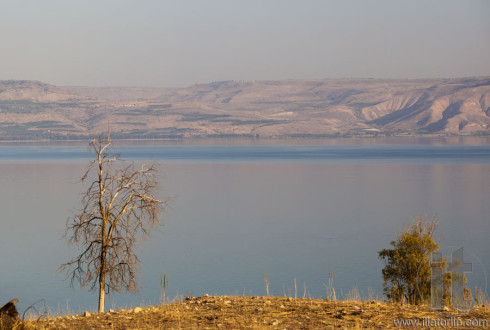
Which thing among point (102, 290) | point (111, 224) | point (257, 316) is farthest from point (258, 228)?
point (257, 316)

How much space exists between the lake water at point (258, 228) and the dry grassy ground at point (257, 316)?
29.0 ft

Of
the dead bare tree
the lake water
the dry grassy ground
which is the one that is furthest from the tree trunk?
the dry grassy ground

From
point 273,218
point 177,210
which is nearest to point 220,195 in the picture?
point 177,210

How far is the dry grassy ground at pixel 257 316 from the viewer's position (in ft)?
34.4

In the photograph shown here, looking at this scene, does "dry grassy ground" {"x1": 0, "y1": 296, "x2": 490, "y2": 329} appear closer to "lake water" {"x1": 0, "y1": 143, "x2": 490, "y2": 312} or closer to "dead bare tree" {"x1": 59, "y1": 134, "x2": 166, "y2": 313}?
"dead bare tree" {"x1": 59, "y1": 134, "x2": 166, "y2": 313}

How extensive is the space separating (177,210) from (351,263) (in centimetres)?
3413

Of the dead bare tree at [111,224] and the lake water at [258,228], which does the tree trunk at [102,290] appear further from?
the lake water at [258,228]

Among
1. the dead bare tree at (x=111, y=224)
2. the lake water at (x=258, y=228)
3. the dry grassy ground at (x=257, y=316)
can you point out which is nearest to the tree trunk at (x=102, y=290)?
the dead bare tree at (x=111, y=224)

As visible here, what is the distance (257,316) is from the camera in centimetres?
1113

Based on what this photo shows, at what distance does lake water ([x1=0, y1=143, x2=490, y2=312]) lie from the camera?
41719mm

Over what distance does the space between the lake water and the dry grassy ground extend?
884cm

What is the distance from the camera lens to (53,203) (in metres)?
82.3

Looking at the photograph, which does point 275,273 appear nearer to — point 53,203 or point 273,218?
point 273,218

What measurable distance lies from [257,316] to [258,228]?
177ft
